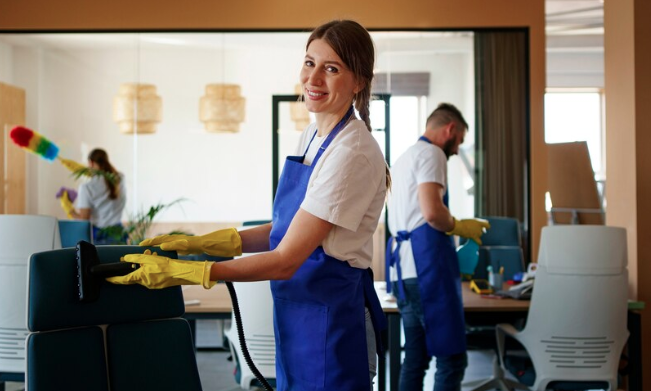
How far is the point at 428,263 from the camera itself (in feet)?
10.6

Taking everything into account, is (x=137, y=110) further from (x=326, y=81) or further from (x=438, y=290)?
(x=326, y=81)

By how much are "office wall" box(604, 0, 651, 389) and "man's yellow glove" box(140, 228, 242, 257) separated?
2697 millimetres

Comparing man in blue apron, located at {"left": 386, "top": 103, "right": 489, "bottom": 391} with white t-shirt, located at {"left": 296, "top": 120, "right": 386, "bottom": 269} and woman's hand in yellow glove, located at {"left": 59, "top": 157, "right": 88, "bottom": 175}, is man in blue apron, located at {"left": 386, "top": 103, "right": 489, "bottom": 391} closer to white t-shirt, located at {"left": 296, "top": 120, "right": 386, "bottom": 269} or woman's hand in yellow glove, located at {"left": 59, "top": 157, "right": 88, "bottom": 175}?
white t-shirt, located at {"left": 296, "top": 120, "right": 386, "bottom": 269}

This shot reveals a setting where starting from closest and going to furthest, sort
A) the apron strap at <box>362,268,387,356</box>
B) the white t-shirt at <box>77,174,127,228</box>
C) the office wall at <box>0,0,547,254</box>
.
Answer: the apron strap at <box>362,268,387,356</box> → the office wall at <box>0,0,547,254</box> → the white t-shirt at <box>77,174,127,228</box>

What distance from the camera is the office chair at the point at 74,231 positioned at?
4.12m

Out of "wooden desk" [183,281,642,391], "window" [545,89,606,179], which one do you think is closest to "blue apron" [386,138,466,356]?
"wooden desk" [183,281,642,391]

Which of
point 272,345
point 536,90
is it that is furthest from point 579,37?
point 272,345

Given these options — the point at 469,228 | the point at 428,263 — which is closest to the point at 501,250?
the point at 469,228

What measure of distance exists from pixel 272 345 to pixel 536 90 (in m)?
3.15

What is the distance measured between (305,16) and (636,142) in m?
2.43

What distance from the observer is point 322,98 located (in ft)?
5.92

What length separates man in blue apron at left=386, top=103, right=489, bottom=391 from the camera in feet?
10.4

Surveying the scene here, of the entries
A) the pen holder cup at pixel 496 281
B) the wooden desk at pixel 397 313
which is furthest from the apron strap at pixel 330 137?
the pen holder cup at pixel 496 281

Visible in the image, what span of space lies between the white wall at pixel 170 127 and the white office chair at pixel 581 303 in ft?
9.18
